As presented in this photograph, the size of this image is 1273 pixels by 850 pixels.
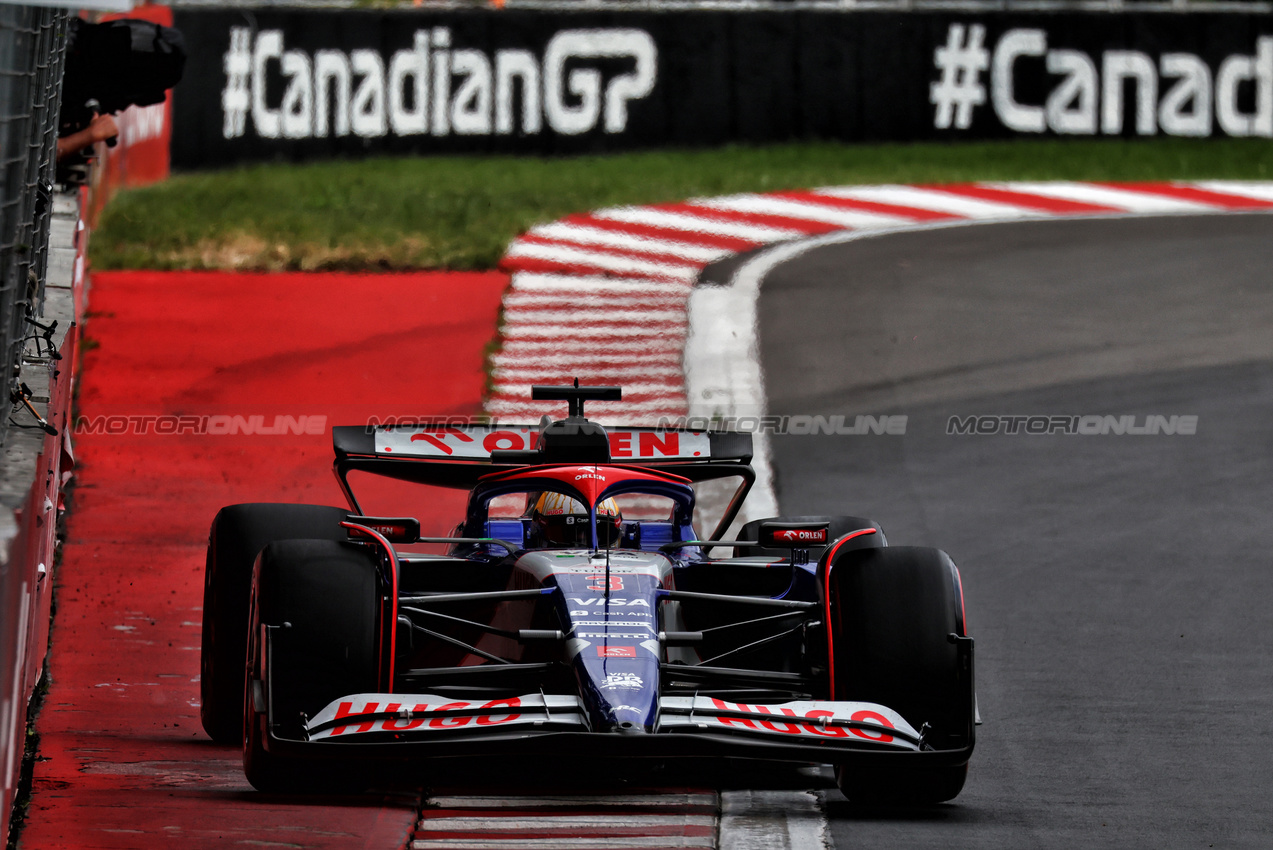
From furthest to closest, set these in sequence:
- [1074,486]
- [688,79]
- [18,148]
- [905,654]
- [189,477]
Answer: [688,79], [189,477], [1074,486], [905,654], [18,148]

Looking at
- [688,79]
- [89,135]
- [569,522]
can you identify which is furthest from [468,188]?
[569,522]

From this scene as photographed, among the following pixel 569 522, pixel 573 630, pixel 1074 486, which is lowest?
pixel 1074 486

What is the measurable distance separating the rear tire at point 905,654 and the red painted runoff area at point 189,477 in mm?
1427

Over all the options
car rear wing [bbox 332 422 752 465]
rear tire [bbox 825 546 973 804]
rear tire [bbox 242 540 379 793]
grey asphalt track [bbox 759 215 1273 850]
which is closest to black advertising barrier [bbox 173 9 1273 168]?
grey asphalt track [bbox 759 215 1273 850]

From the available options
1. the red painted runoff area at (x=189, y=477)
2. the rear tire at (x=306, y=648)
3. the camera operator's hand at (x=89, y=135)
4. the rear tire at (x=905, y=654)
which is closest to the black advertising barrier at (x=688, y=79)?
the red painted runoff area at (x=189, y=477)

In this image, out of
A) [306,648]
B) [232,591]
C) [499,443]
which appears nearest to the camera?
[306,648]

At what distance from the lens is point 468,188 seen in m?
17.0

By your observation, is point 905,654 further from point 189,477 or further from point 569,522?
point 189,477

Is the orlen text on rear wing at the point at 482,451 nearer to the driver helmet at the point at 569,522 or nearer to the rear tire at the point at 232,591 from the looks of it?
the driver helmet at the point at 569,522

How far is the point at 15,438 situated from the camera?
542 centimetres

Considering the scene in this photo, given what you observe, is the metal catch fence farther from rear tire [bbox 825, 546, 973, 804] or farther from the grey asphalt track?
the grey asphalt track

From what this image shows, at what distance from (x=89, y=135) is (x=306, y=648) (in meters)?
5.44

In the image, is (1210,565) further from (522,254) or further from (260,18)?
(260,18)

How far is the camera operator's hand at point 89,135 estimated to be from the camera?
1020cm
